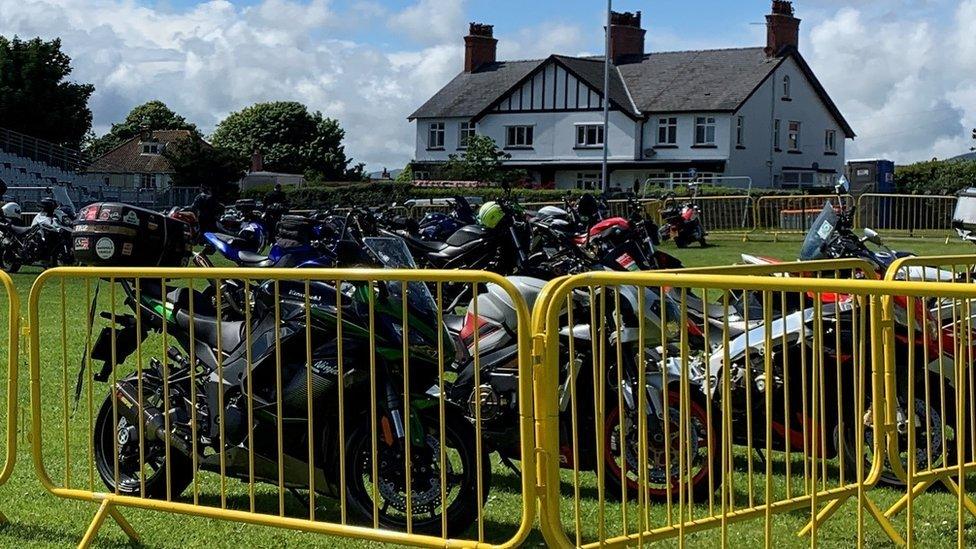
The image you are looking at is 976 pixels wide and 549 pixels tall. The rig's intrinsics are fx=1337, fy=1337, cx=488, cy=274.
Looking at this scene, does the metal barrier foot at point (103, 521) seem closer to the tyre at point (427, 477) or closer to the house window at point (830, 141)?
the tyre at point (427, 477)

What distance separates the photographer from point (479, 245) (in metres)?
13.3

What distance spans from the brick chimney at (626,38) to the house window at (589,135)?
438 centimetres

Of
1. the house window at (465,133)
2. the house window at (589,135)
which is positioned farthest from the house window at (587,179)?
the house window at (465,133)

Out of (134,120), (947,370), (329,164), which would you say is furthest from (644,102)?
(947,370)

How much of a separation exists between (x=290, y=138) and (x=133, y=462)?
275 ft

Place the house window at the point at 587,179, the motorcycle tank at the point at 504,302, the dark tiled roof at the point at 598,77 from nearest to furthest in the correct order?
the motorcycle tank at the point at 504,302, the dark tiled roof at the point at 598,77, the house window at the point at 587,179

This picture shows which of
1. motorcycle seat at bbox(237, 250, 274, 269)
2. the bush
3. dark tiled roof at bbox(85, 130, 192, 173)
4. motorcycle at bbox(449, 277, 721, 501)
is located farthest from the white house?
motorcycle at bbox(449, 277, 721, 501)

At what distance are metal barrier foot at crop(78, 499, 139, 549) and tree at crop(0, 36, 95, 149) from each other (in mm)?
67752

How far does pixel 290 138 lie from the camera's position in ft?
290

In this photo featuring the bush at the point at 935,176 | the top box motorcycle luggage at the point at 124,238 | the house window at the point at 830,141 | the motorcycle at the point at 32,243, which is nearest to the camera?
the top box motorcycle luggage at the point at 124,238

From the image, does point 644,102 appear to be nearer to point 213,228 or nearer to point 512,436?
point 213,228

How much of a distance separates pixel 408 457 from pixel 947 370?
240cm

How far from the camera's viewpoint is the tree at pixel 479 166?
61.9m

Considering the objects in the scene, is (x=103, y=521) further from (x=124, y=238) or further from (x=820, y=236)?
(x=820, y=236)
